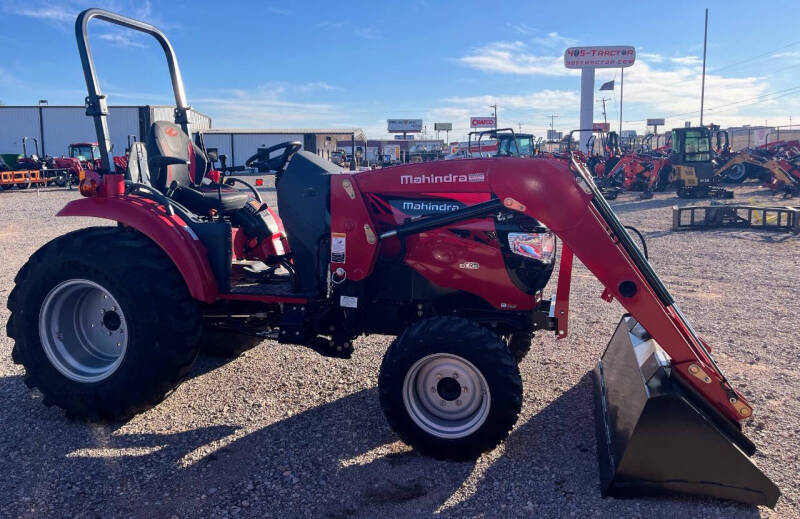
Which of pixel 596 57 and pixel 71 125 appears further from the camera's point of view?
pixel 71 125

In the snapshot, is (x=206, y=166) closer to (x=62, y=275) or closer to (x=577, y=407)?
(x=62, y=275)

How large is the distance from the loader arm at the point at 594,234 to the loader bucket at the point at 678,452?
31 cm

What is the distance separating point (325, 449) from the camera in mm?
3590

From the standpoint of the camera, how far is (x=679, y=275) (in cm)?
836

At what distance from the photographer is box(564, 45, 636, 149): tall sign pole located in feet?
119

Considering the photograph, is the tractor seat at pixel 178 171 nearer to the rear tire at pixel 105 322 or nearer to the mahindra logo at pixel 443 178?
the rear tire at pixel 105 322

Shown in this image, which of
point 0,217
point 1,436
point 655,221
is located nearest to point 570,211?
point 1,436

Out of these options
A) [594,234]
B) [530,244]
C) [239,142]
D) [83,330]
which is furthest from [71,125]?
[594,234]

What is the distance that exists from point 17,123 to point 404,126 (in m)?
53.1

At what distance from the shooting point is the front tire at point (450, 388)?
328cm

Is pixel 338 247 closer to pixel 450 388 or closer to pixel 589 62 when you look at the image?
pixel 450 388

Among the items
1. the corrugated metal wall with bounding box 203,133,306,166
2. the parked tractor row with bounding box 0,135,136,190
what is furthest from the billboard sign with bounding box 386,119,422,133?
the parked tractor row with bounding box 0,135,136,190

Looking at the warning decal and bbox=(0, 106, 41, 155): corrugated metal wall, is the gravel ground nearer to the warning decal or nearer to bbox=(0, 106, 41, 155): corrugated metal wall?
the warning decal

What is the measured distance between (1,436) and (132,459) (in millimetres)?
969
